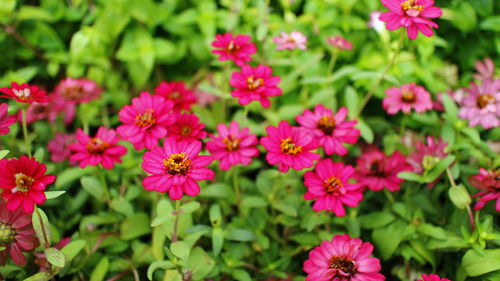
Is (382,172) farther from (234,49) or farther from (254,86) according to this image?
(234,49)

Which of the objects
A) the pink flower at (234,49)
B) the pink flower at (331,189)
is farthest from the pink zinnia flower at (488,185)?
the pink flower at (234,49)

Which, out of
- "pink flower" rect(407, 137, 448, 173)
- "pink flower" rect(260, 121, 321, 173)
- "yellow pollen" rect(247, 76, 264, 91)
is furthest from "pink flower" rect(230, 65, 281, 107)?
"pink flower" rect(407, 137, 448, 173)

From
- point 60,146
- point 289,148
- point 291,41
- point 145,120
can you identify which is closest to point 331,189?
point 289,148

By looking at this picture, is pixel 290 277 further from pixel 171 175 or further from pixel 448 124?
pixel 448 124

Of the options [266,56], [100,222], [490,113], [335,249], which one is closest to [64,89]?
[100,222]

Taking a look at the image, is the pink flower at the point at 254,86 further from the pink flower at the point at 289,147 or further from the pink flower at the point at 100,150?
the pink flower at the point at 100,150

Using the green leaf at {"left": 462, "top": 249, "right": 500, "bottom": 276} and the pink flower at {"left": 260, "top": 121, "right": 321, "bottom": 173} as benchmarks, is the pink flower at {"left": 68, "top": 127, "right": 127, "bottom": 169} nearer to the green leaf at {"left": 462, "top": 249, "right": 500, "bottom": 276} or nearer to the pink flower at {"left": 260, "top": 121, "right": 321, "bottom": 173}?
the pink flower at {"left": 260, "top": 121, "right": 321, "bottom": 173}
